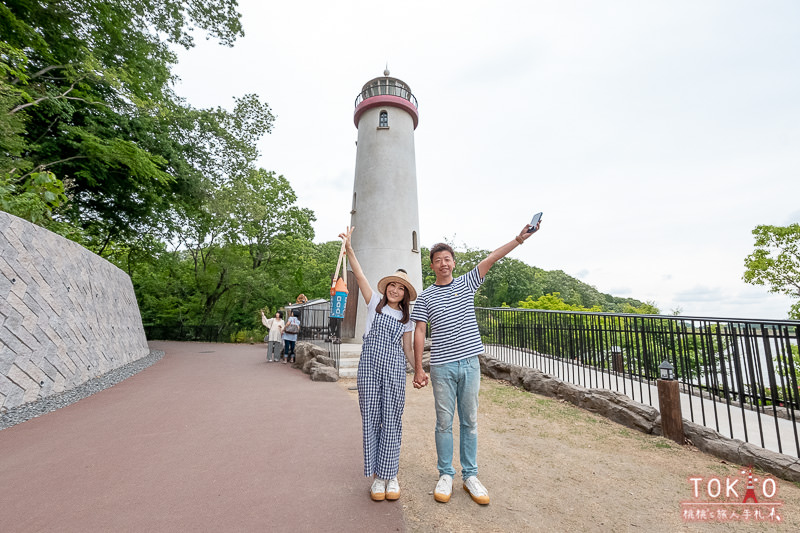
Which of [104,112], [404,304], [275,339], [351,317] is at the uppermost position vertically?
[104,112]

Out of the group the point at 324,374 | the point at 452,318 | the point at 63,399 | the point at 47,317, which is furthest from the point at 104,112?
the point at 452,318

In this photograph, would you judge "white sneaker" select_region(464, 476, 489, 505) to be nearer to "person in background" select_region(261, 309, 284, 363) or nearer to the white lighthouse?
the white lighthouse

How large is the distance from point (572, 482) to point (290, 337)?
32.7 feet

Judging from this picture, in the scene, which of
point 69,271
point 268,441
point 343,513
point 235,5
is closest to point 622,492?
point 343,513

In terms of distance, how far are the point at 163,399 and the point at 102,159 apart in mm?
9533

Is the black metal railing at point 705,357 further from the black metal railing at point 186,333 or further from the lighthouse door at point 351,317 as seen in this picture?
the black metal railing at point 186,333

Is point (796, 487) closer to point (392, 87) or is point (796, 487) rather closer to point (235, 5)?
point (392, 87)

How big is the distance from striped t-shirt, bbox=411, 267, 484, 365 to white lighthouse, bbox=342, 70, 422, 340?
7.89 meters

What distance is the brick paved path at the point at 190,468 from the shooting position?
255cm

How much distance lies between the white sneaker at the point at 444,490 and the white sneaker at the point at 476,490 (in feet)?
0.48

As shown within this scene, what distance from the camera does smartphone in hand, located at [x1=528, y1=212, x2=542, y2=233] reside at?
9.43ft

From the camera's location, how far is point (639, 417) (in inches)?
187

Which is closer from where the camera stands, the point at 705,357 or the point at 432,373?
the point at 432,373

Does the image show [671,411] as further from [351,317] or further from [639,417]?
[351,317]
